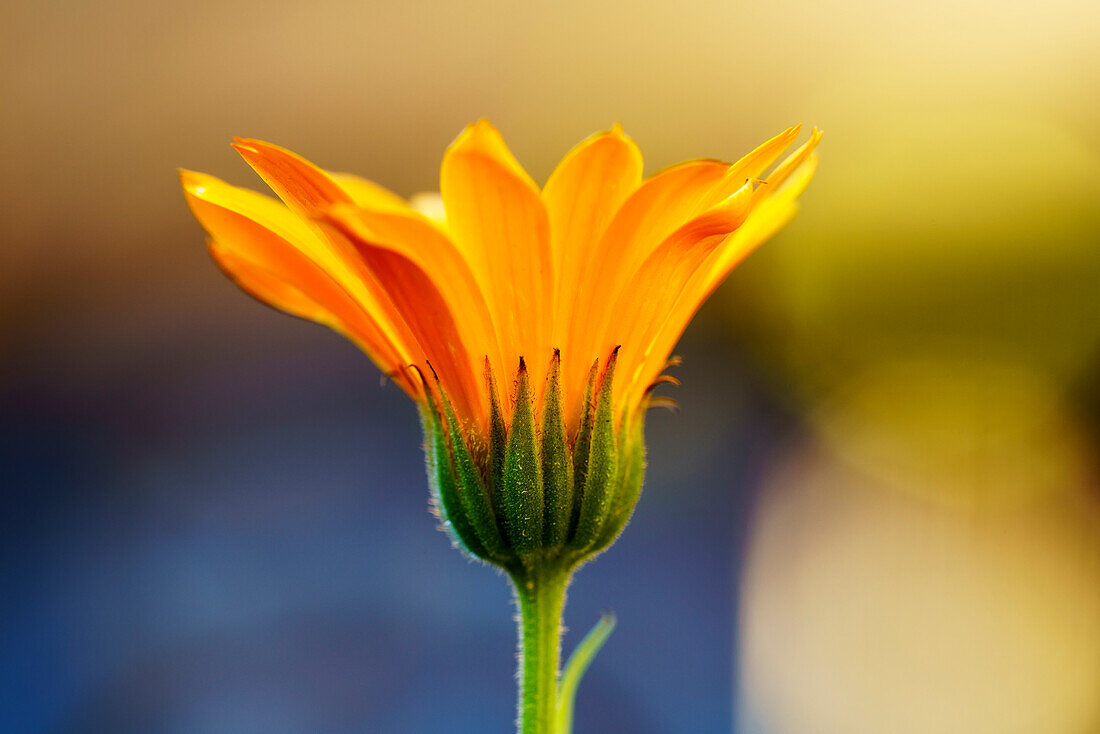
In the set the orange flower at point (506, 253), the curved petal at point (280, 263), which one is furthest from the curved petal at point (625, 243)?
the curved petal at point (280, 263)

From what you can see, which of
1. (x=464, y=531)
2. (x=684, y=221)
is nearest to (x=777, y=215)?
(x=684, y=221)

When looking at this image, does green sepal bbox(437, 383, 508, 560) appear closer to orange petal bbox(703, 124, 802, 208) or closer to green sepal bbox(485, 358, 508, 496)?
green sepal bbox(485, 358, 508, 496)

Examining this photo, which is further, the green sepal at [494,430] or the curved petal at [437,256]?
the green sepal at [494,430]

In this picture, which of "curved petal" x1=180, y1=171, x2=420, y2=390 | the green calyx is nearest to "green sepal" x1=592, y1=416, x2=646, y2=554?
the green calyx

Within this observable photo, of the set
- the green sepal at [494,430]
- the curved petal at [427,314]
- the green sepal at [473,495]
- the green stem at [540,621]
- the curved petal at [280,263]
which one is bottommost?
the green stem at [540,621]

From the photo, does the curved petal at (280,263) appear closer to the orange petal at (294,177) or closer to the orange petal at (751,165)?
the orange petal at (294,177)

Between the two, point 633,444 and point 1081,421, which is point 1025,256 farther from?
point 633,444
